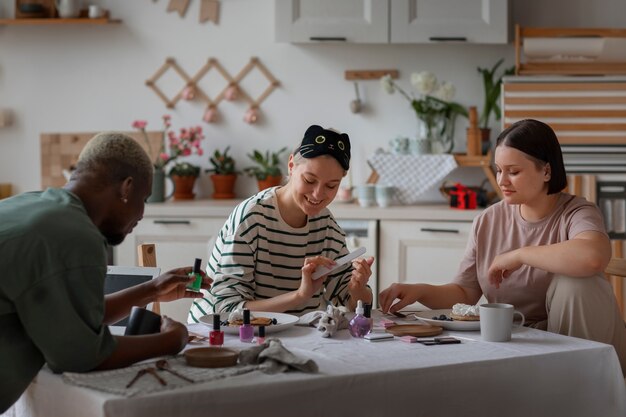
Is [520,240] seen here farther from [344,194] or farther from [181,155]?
[181,155]

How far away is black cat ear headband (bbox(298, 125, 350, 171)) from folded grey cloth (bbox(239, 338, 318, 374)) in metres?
0.81

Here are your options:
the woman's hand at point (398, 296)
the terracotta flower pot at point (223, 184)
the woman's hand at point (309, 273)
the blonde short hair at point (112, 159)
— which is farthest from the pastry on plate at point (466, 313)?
the terracotta flower pot at point (223, 184)

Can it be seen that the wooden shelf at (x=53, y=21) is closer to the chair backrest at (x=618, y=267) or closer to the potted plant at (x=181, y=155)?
the potted plant at (x=181, y=155)

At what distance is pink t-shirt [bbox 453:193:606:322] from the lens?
246 cm

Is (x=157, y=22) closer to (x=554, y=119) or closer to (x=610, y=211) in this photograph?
(x=554, y=119)

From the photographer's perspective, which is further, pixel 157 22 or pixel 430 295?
pixel 157 22

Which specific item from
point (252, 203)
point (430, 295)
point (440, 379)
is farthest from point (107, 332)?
point (430, 295)

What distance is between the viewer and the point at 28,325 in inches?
63.4

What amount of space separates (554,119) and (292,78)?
1.37 m

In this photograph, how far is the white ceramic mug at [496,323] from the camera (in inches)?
78.7

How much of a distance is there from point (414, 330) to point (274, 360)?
48cm

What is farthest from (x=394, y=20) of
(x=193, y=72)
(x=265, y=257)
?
(x=265, y=257)

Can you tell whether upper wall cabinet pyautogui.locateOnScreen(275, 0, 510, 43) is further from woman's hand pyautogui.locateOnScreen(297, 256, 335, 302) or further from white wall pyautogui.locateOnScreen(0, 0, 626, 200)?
woman's hand pyautogui.locateOnScreen(297, 256, 335, 302)

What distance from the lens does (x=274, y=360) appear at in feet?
5.60
